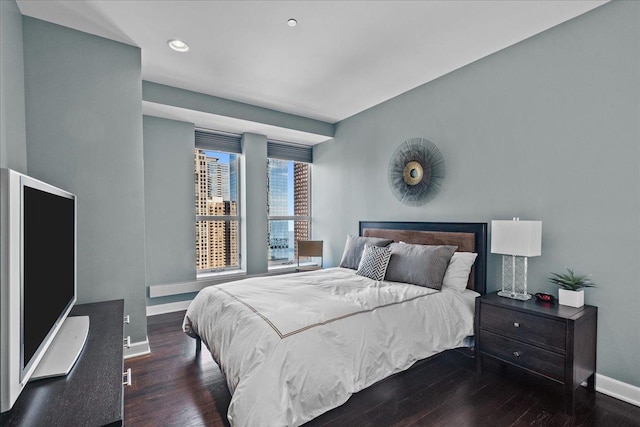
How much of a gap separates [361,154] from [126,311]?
331 centimetres

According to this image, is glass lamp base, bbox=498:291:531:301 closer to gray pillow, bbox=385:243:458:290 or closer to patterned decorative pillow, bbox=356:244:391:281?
gray pillow, bbox=385:243:458:290

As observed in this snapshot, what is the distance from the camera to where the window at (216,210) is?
175 inches

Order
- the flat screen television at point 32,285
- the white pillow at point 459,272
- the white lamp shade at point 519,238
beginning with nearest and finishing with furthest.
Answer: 1. the flat screen television at point 32,285
2. the white lamp shade at point 519,238
3. the white pillow at point 459,272

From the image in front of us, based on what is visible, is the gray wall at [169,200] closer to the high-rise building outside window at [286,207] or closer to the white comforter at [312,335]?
the high-rise building outside window at [286,207]

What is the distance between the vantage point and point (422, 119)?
3465 millimetres

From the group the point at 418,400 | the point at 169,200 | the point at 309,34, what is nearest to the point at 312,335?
the point at 418,400

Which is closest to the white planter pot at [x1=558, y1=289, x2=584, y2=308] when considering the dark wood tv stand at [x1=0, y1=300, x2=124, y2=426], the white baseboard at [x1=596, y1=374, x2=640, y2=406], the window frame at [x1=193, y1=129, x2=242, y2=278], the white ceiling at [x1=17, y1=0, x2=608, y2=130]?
the white baseboard at [x1=596, y1=374, x2=640, y2=406]

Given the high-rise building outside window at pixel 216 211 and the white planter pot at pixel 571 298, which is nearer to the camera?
the white planter pot at pixel 571 298

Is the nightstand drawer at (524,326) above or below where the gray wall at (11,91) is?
below

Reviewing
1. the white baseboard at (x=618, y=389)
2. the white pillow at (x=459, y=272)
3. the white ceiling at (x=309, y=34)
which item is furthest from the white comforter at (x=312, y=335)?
the white ceiling at (x=309, y=34)

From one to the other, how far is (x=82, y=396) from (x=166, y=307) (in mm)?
3148

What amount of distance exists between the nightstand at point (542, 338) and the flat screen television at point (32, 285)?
263 cm

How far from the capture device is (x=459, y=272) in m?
2.74

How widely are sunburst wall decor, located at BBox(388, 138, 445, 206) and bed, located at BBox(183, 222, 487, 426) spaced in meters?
0.57
